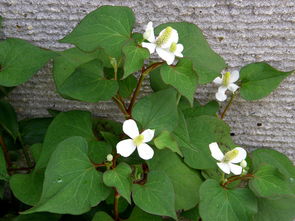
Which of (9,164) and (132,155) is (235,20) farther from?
(9,164)

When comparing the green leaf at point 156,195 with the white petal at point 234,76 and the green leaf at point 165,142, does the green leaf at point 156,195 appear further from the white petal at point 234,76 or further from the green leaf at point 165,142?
the white petal at point 234,76

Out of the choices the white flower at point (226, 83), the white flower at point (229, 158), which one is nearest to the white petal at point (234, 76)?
the white flower at point (226, 83)

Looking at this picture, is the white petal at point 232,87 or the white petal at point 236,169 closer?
the white petal at point 236,169

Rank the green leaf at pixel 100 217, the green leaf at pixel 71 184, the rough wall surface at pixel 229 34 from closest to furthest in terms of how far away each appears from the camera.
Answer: the green leaf at pixel 71 184, the green leaf at pixel 100 217, the rough wall surface at pixel 229 34

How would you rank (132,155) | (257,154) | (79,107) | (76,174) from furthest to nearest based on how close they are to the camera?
(79,107)
(257,154)
(132,155)
(76,174)

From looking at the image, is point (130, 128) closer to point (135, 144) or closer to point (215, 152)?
point (135, 144)

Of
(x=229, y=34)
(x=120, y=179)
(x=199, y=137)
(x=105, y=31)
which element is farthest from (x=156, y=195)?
(x=229, y=34)

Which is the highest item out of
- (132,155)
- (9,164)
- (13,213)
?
(132,155)

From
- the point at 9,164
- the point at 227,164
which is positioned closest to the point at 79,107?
the point at 9,164
